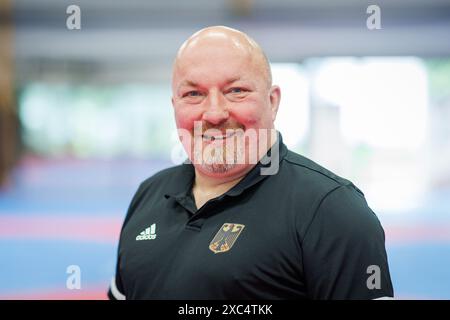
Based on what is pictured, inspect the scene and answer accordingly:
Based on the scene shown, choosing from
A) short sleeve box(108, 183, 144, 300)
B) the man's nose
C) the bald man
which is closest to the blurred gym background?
short sleeve box(108, 183, 144, 300)

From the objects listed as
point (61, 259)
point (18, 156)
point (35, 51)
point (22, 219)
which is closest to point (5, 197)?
point (18, 156)

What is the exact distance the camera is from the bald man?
1.82 m

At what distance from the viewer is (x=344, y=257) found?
1.80 meters

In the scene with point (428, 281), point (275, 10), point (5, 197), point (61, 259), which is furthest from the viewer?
point (5, 197)

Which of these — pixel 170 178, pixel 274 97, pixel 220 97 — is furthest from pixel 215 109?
pixel 170 178

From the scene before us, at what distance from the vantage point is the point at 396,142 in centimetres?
1371

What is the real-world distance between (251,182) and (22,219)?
9653 mm

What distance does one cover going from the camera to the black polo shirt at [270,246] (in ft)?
5.91

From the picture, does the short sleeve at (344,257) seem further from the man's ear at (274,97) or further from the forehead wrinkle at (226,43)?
the forehead wrinkle at (226,43)

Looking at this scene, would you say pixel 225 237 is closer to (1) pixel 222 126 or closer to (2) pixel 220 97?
(1) pixel 222 126

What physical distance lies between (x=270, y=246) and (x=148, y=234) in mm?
588

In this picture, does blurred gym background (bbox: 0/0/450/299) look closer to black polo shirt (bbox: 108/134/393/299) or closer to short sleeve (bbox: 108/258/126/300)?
short sleeve (bbox: 108/258/126/300)

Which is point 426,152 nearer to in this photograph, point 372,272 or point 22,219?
point 22,219

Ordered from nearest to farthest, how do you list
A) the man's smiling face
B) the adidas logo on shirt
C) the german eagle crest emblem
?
the german eagle crest emblem, the man's smiling face, the adidas logo on shirt
